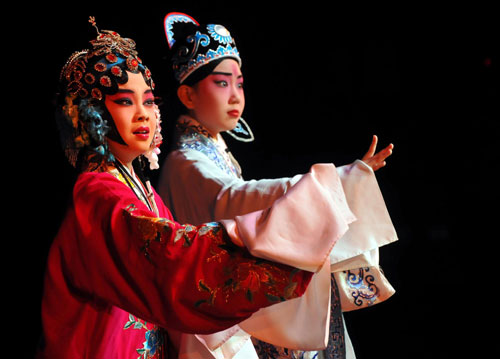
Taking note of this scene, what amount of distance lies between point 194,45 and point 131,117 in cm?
77

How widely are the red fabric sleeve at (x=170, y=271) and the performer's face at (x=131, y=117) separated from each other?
24 cm

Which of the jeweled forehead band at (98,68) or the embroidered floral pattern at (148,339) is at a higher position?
the jeweled forehead band at (98,68)

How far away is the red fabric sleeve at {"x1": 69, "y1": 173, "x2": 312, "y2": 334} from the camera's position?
1.32m

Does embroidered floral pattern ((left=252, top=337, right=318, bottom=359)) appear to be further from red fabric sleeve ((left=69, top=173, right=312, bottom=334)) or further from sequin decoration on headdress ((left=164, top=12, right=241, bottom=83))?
sequin decoration on headdress ((left=164, top=12, right=241, bottom=83))

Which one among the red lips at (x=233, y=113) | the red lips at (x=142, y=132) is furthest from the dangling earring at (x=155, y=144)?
the red lips at (x=233, y=113)

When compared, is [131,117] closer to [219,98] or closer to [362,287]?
[219,98]

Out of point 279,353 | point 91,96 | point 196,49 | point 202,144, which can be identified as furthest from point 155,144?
point 279,353

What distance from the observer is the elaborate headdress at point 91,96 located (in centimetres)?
167

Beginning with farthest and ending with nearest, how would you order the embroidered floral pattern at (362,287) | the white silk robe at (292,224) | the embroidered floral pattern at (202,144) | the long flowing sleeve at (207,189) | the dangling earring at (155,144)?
the embroidered floral pattern at (202,144) < the embroidered floral pattern at (362,287) < the long flowing sleeve at (207,189) < the dangling earring at (155,144) < the white silk robe at (292,224)

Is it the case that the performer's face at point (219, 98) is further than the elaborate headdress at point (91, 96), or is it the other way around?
the performer's face at point (219, 98)

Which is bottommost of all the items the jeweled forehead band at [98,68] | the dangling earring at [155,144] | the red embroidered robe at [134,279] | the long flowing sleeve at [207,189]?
the red embroidered robe at [134,279]

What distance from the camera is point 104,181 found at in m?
1.59

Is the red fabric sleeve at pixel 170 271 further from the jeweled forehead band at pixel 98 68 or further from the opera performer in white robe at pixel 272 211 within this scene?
the jeweled forehead band at pixel 98 68

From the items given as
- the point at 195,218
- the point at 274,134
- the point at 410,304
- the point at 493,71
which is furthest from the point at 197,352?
the point at 493,71
